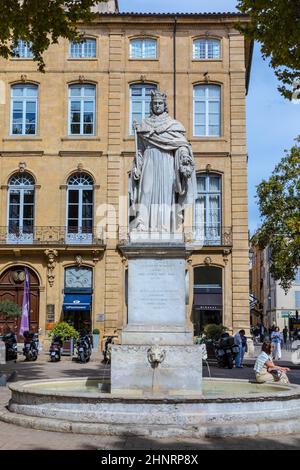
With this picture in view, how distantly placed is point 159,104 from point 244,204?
2052 centimetres

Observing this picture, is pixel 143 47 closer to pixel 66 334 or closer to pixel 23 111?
pixel 23 111

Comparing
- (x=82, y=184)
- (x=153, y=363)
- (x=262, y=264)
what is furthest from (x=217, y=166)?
(x=262, y=264)

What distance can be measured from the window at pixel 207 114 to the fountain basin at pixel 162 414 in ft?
78.5

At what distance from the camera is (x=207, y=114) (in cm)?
3238

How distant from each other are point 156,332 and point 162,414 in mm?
1782

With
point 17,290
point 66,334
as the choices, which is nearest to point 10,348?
point 66,334

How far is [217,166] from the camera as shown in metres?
32.0

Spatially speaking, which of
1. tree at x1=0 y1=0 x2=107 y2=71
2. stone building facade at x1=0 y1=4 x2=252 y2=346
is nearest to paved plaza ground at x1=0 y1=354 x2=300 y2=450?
tree at x1=0 y1=0 x2=107 y2=71

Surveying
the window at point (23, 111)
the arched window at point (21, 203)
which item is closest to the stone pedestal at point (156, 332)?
the arched window at point (21, 203)

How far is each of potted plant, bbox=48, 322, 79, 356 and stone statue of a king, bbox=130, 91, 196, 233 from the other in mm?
15453

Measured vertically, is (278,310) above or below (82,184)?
below

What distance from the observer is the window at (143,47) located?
107ft

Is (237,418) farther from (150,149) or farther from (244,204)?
(244,204)

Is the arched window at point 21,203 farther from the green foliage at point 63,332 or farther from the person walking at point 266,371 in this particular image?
the person walking at point 266,371
